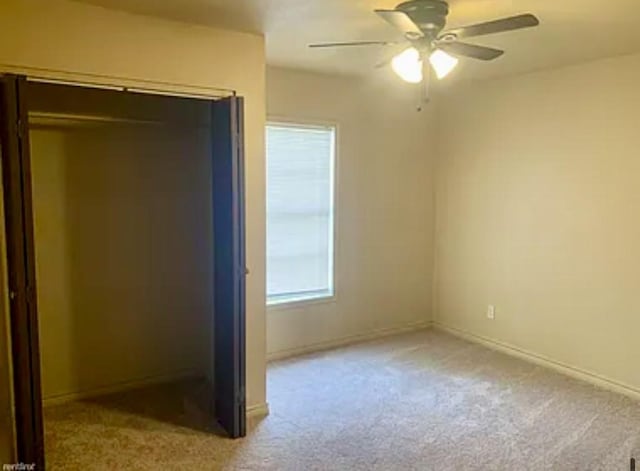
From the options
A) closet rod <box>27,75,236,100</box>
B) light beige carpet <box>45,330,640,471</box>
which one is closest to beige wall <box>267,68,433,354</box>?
light beige carpet <box>45,330,640,471</box>

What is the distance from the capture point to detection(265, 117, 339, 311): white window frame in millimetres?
4738

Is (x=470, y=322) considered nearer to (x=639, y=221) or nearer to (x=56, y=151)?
(x=639, y=221)

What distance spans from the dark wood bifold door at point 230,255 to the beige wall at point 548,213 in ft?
8.58

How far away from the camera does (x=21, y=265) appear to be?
2652 mm

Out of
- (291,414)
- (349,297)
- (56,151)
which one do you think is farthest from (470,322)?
(56,151)

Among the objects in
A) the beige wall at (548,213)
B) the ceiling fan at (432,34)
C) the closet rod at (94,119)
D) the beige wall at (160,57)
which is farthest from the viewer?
the beige wall at (548,213)

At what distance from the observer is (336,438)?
133 inches

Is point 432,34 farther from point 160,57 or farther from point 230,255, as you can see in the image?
point 230,255

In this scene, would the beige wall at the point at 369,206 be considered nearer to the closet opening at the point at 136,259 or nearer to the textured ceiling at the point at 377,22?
the textured ceiling at the point at 377,22

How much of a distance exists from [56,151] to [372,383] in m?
2.70

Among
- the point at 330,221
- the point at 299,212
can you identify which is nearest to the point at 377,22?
the point at 299,212

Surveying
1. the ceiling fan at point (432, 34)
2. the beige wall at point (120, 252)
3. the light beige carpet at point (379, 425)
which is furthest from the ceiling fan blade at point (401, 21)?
the light beige carpet at point (379, 425)

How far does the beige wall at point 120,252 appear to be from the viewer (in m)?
3.79

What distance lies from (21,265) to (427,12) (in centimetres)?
222
